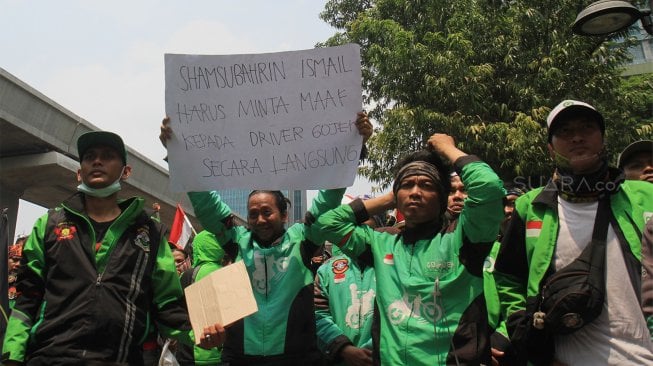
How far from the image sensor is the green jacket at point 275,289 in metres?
3.38

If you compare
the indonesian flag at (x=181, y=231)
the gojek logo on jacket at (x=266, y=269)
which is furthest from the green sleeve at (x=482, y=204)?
the indonesian flag at (x=181, y=231)

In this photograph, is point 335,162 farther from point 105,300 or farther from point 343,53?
point 105,300

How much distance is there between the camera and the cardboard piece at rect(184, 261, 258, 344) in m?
2.86

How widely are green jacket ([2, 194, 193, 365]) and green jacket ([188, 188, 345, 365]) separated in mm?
385

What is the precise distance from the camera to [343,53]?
3.46 m

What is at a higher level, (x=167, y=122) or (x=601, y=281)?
(x=167, y=122)

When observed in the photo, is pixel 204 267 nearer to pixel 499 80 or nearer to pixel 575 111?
pixel 575 111

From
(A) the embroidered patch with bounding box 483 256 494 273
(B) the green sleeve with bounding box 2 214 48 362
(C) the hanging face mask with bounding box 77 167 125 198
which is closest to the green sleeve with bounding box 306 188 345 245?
(A) the embroidered patch with bounding box 483 256 494 273

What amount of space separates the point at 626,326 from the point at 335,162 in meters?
1.63

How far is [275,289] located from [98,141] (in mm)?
1240

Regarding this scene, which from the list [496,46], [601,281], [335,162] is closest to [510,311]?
[601,281]

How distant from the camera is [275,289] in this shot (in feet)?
11.5

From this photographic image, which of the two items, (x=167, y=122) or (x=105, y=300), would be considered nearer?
(x=105, y=300)

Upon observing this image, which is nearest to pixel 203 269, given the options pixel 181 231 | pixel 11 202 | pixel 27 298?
pixel 27 298
